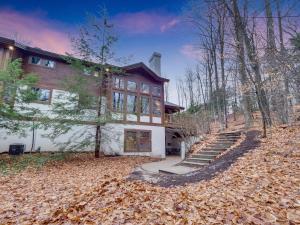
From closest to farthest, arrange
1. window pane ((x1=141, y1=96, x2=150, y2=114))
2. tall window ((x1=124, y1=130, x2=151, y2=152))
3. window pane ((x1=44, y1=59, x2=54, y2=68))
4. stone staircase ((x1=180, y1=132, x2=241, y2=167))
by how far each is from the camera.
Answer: stone staircase ((x1=180, y1=132, x2=241, y2=167))
window pane ((x1=44, y1=59, x2=54, y2=68))
tall window ((x1=124, y1=130, x2=151, y2=152))
window pane ((x1=141, y1=96, x2=150, y2=114))

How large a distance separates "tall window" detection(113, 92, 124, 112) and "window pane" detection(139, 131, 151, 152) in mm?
3089

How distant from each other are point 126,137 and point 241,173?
12.1 m

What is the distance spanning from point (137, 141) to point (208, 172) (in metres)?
10.9

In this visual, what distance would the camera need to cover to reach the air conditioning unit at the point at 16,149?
41.4ft

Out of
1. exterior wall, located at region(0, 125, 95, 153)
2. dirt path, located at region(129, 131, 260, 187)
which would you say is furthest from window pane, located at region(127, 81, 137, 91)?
dirt path, located at region(129, 131, 260, 187)

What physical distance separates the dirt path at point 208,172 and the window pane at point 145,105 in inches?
393

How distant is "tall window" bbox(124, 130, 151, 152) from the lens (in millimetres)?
16797

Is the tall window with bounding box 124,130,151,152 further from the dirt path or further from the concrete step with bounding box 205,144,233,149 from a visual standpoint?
the dirt path

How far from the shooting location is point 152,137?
17.9m

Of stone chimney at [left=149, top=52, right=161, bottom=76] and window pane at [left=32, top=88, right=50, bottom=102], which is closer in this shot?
window pane at [left=32, top=88, right=50, bottom=102]

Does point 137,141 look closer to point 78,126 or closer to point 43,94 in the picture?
point 78,126

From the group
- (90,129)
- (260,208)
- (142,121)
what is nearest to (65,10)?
(90,129)

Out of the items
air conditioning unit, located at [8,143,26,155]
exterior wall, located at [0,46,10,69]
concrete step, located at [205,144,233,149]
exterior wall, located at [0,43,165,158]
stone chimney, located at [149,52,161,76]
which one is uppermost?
stone chimney, located at [149,52,161,76]

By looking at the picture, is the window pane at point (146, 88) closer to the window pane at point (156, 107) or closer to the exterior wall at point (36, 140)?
the window pane at point (156, 107)
